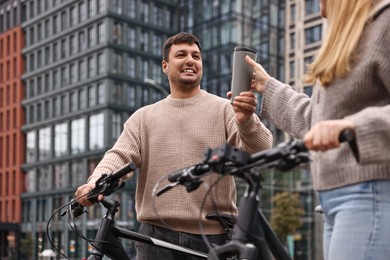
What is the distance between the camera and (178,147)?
14.3ft

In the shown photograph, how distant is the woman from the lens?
8.10 feet

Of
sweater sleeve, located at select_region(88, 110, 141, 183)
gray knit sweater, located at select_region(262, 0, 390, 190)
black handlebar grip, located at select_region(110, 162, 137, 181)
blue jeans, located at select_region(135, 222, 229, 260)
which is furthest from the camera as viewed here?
sweater sleeve, located at select_region(88, 110, 141, 183)

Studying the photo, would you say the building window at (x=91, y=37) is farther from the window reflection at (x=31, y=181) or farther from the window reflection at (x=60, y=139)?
the window reflection at (x=31, y=181)

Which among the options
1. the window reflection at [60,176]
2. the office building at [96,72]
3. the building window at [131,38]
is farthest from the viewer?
the window reflection at [60,176]

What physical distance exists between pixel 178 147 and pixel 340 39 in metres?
1.87

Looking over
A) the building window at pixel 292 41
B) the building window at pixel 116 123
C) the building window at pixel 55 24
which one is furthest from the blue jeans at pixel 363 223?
the building window at pixel 55 24

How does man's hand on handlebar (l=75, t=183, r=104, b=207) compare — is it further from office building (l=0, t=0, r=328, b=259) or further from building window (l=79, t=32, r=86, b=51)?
building window (l=79, t=32, r=86, b=51)

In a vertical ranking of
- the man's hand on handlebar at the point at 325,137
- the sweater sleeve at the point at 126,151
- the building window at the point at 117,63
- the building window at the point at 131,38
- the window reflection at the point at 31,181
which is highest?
the building window at the point at 131,38

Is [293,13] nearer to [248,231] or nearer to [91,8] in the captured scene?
[91,8]

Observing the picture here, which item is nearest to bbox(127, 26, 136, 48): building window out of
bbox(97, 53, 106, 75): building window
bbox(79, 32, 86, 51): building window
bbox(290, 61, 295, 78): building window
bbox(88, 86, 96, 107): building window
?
bbox(97, 53, 106, 75): building window

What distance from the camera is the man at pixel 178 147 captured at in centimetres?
427

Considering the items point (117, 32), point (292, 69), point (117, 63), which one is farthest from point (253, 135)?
point (117, 32)

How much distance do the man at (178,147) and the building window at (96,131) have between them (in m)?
50.5

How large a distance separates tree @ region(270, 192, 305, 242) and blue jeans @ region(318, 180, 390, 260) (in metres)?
41.5
